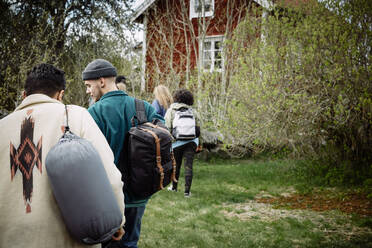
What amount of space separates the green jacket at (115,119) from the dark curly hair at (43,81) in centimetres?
61

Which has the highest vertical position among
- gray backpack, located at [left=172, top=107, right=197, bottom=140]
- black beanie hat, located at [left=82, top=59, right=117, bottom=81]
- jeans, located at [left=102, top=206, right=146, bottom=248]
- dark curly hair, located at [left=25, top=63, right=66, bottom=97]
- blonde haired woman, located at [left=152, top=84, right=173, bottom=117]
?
black beanie hat, located at [left=82, top=59, right=117, bottom=81]

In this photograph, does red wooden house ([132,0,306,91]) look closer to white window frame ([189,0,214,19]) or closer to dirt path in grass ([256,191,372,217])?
white window frame ([189,0,214,19])

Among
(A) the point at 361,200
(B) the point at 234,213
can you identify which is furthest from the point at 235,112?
(A) the point at 361,200

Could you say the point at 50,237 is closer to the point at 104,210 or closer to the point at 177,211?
the point at 104,210

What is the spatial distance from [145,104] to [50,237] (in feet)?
4.84

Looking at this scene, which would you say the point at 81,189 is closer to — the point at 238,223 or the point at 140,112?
the point at 140,112

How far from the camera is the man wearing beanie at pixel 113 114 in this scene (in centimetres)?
259

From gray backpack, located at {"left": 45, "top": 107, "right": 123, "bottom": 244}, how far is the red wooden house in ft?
30.7

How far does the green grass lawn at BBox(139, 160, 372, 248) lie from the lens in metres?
4.46

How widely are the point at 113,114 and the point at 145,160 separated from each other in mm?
467

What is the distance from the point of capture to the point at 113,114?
262cm

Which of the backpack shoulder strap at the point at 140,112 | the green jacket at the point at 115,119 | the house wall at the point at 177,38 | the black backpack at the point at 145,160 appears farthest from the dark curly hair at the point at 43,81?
the house wall at the point at 177,38

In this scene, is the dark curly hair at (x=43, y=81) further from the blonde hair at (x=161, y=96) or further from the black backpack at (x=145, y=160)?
the blonde hair at (x=161, y=96)

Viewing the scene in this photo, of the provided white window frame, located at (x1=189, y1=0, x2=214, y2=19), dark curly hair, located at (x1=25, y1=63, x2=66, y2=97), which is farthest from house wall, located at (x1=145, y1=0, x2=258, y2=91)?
dark curly hair, located at (x1=25, y1=63, x2=66, y2=97)
